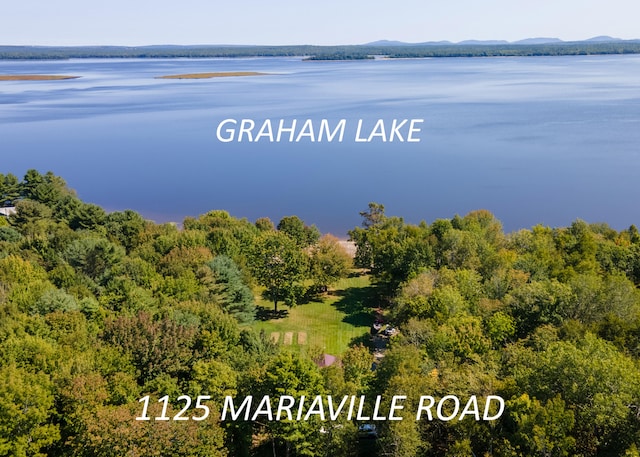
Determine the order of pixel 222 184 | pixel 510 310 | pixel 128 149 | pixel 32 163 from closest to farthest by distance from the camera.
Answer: pixel 510 310
pixel 222 184
pixel 32 163
pixel 128 149

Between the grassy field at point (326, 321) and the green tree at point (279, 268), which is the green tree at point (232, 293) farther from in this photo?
the green tree at point (279, 268)

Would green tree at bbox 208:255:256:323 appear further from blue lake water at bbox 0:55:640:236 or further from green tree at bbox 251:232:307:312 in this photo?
blue lake water at bbox 0:55:640:236

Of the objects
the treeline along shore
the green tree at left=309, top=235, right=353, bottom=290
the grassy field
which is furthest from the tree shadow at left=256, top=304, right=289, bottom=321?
the green tree at left=309, top=235, right=353, bottom=290

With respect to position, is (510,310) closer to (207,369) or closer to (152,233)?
(207,369)

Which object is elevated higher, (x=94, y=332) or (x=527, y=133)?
(x=527, y=133)

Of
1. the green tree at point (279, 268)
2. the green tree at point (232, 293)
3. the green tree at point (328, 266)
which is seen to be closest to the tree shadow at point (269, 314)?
the green tree at point (279, 268)

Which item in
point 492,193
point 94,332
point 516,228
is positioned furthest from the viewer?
point 492,193

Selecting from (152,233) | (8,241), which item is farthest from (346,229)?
(8,241)
